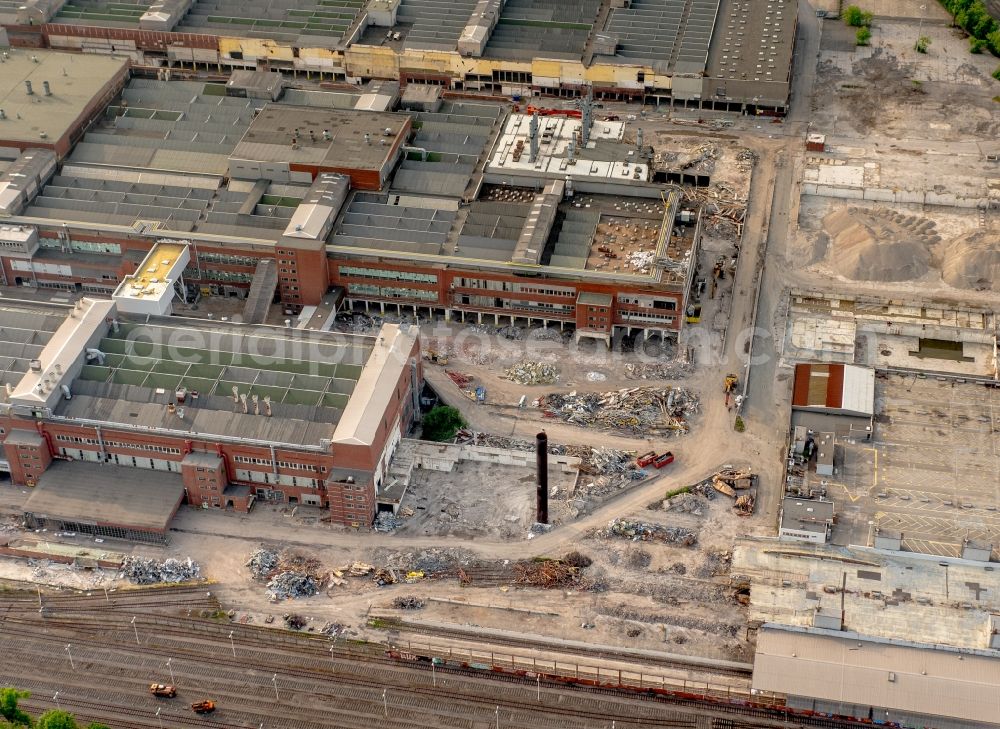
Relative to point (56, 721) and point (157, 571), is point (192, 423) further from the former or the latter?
point (56, 721)

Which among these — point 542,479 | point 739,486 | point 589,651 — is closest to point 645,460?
point 739,486

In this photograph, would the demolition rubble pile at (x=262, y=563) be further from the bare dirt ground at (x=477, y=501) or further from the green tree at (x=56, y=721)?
the green tree at (x=56, y=721)

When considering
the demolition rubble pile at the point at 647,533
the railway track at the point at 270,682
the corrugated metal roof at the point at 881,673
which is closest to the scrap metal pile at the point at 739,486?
the demolition rubble pile at the point at 647,533

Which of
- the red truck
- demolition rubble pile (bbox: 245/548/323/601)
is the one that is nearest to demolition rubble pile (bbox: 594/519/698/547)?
the red truck

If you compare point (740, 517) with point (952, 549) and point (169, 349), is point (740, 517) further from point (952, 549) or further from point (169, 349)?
point (169, 349)

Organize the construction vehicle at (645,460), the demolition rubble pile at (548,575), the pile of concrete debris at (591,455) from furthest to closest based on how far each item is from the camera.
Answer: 1. the construction vehicle at (645,460)
2. the pile of concrete debris at (591,455)
3. the demolition rubble pile at (548,575)

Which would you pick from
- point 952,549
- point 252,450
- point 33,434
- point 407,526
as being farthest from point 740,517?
point 33,434

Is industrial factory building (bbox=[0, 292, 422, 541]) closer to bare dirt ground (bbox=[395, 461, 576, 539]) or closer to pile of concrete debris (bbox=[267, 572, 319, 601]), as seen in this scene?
bare dirt ground (bbox=[395, 461, 576, 539])
